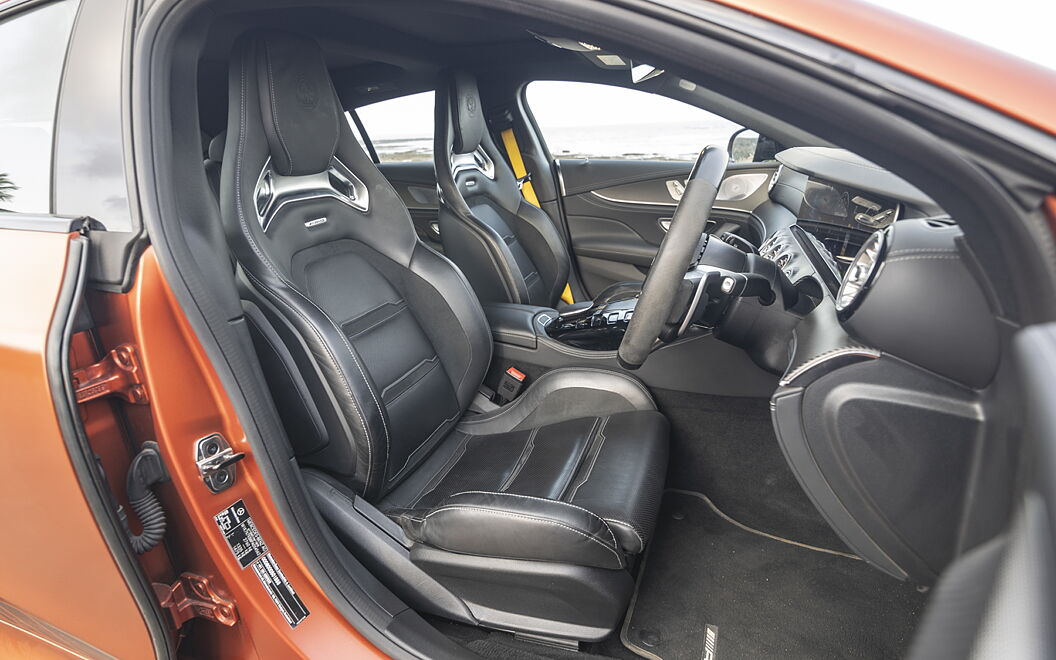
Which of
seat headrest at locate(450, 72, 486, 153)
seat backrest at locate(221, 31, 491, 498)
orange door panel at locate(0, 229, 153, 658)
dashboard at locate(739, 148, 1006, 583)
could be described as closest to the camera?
dashboard at locate(739, 148, 1006, 583)

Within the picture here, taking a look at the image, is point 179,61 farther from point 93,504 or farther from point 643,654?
point 643,654

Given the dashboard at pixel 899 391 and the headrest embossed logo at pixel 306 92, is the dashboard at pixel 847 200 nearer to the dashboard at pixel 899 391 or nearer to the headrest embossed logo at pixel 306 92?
the dashboard at pixel 899 391

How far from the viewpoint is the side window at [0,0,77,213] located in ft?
3.15

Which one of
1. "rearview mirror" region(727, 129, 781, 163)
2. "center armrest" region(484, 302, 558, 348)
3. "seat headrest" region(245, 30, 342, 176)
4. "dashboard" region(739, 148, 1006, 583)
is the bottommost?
"center armrest" region(484, 302, 558, 348)

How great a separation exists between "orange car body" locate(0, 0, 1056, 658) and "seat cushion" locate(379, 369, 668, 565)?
1.00 ft

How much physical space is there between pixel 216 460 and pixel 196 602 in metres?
0.26

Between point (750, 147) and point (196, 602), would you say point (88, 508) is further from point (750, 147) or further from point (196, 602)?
point (750, 147)

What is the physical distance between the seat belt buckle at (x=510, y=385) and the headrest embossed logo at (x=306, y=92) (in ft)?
2.96

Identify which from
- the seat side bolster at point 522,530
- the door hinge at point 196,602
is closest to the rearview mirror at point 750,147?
the seat side bolster at point 522,530

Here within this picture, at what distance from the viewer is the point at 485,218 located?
2.71 metres

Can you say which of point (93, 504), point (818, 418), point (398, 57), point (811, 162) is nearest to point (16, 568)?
point (93, 504)

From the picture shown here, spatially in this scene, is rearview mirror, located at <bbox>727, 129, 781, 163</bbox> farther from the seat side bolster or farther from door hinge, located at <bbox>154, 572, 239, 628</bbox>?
door hinge, located at <bbox>154, 572, 239, 628</bbox>

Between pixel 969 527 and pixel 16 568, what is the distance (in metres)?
1.39

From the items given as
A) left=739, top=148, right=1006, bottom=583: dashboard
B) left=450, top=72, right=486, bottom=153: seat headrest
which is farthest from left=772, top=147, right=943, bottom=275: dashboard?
left=450, top=72, right=486, bottom=153: seat headrest
